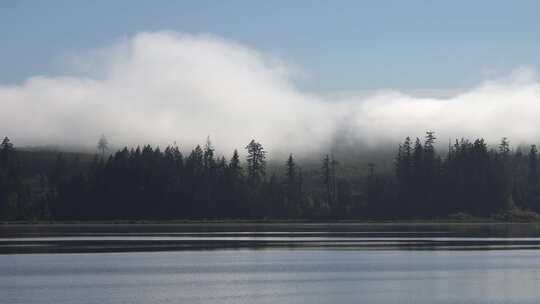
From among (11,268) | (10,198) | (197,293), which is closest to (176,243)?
(11,268)

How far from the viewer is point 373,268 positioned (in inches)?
2936

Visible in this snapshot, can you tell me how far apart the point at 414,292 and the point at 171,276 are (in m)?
19.1

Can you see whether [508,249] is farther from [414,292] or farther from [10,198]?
[10,198]

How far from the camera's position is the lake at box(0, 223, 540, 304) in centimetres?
5622

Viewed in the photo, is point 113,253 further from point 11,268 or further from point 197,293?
point 197,293

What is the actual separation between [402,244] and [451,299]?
52752mm

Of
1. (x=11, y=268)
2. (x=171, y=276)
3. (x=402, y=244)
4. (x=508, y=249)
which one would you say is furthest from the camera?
(x=402, y=244)

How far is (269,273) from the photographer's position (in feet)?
232

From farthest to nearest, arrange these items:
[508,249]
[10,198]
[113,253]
Answer: 1. [10,198]
2. [508,249]
3. [113,253]

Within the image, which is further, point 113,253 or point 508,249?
point 508,249

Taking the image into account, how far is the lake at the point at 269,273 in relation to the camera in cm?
5622

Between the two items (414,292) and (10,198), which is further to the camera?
(10,198)

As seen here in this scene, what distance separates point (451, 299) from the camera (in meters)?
54.8

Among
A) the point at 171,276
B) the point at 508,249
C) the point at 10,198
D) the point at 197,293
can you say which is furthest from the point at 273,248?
the point at 10,198
